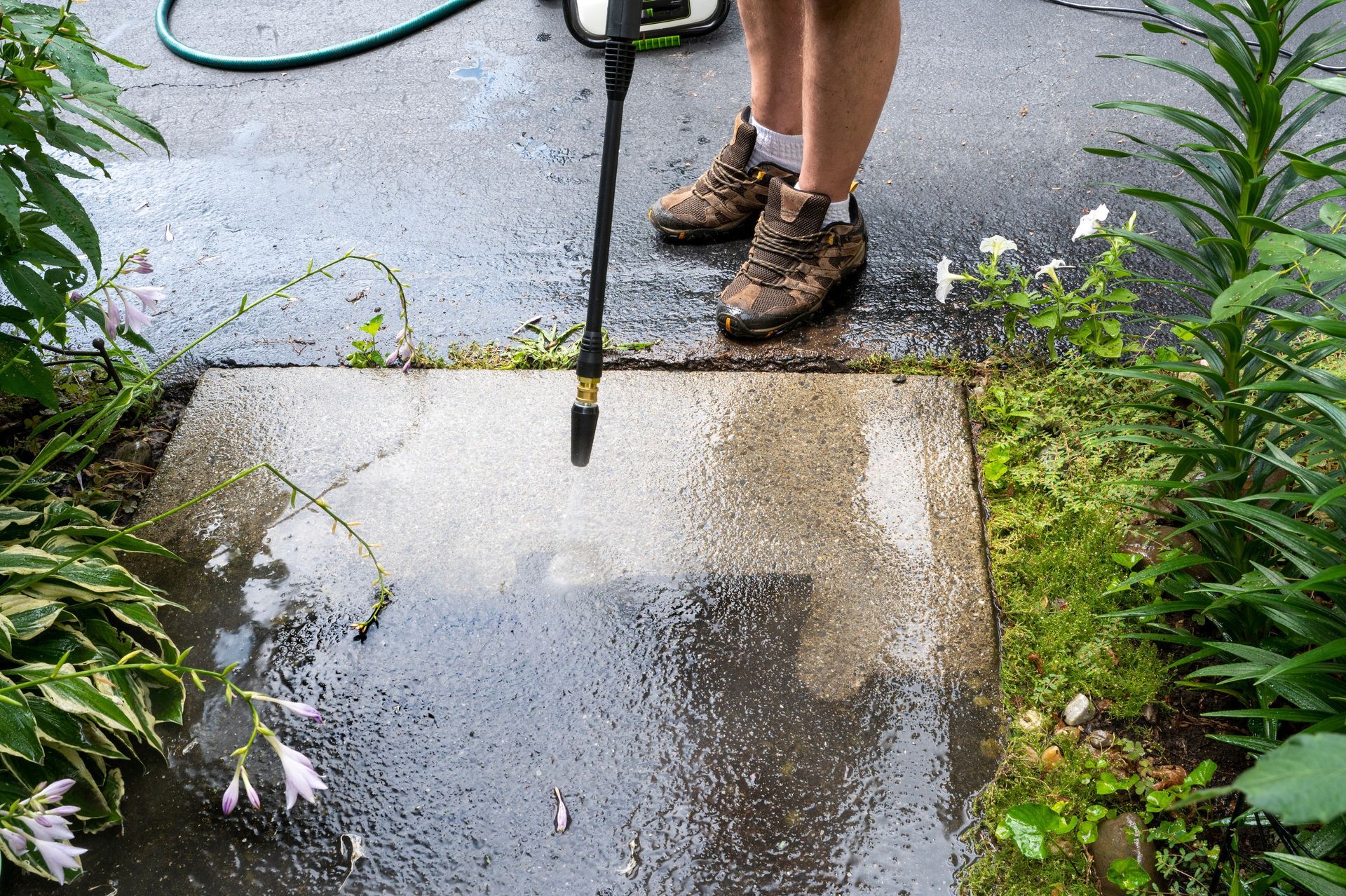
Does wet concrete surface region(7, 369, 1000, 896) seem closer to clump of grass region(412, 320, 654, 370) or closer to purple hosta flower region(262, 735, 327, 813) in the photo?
clump of grass region(412, 320, 654, 370)

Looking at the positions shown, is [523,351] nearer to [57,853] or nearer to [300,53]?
[57,853]

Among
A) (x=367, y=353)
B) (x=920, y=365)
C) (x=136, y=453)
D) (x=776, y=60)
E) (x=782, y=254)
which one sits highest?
(x=776, y=60)

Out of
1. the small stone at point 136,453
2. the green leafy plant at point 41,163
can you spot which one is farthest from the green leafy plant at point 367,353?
the green leafy plant at point 41,163

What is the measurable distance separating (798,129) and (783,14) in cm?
29

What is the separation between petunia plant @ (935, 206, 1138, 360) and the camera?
198 centimetres

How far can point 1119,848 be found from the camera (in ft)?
4.47

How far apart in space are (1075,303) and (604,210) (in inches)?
41.2

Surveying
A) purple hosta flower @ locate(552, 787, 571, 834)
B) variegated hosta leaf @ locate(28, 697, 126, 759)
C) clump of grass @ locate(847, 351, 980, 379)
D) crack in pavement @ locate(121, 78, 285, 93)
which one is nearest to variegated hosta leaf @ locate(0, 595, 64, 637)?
variegated hosta leaf @ locate(28, 697, 126, 759)

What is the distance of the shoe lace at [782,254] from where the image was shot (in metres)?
2.31

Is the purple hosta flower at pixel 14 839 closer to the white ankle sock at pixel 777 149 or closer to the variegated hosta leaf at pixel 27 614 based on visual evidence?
the variegated hosta leaf at pixel 27 614

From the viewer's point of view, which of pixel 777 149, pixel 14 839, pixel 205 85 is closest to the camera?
pixel 14 839

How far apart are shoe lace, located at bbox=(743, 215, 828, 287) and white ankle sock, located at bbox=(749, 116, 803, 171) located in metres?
0.32

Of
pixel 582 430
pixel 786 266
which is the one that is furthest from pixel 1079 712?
pixel 786 266

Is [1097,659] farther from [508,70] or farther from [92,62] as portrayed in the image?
[508,70]
